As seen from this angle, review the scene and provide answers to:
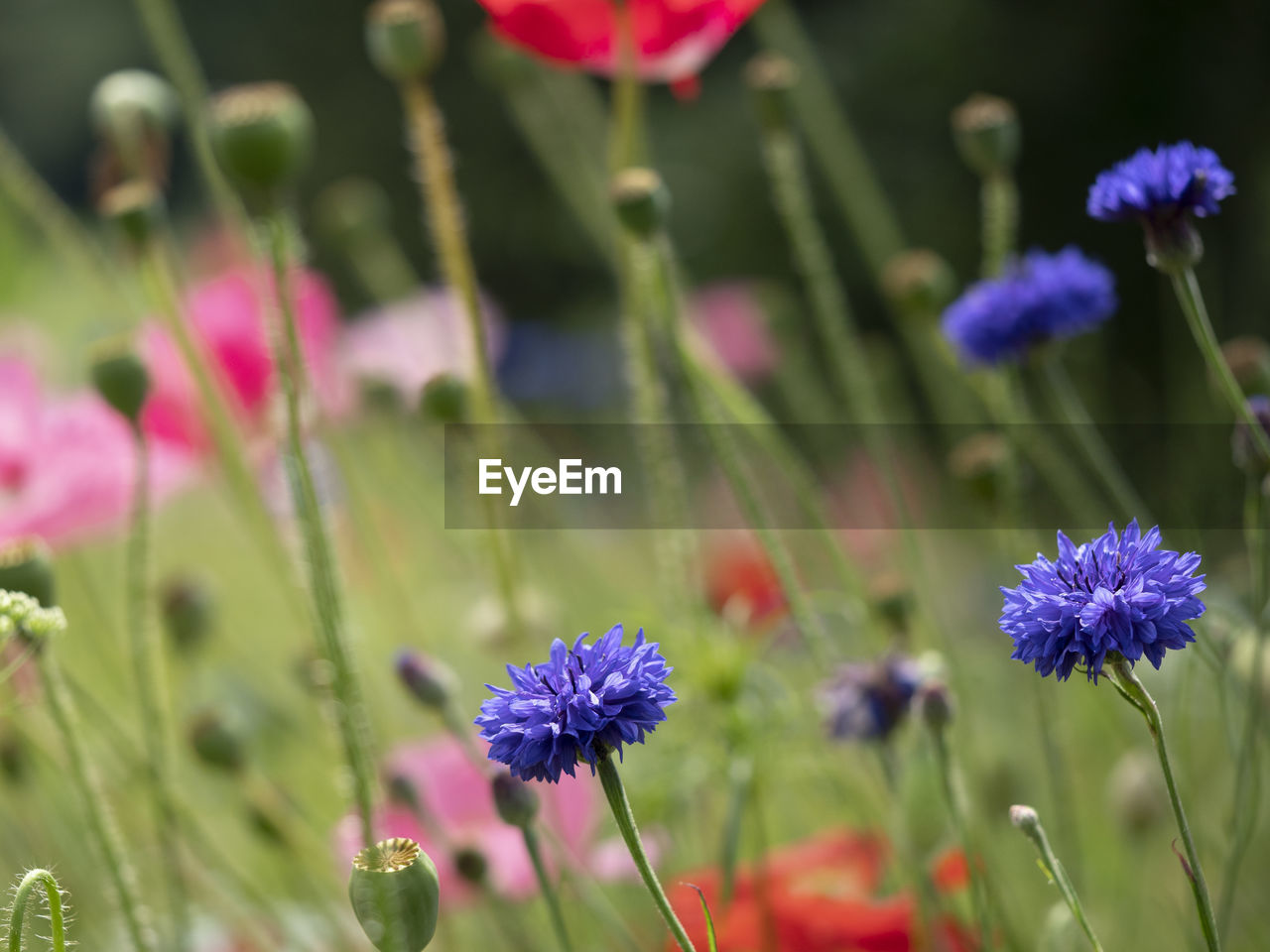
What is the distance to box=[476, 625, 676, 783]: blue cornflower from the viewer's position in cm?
23

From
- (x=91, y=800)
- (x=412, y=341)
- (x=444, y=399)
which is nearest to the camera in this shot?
(x=91, y=800)

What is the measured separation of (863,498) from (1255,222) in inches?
19.1

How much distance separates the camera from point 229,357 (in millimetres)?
668

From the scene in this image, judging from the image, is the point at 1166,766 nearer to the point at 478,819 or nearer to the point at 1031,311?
the point at 1031,311

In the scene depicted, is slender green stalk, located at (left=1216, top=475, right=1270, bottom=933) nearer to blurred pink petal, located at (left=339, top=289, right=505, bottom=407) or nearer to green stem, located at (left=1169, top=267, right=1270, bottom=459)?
green stem, located at (left=1169, top=267, right=1270, bottom=459)

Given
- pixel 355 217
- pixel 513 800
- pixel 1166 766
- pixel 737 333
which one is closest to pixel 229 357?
pixel 355 217

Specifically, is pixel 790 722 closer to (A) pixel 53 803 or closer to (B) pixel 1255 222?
(A) pixel 53 803

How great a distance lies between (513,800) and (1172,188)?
0.21 meters

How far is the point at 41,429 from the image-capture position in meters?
0.55

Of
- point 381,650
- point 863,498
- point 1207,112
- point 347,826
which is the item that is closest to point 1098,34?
point 1207,112

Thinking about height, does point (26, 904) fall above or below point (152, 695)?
below

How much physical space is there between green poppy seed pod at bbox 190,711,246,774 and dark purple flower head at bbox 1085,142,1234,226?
299 mm

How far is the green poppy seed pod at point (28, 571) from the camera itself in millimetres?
336

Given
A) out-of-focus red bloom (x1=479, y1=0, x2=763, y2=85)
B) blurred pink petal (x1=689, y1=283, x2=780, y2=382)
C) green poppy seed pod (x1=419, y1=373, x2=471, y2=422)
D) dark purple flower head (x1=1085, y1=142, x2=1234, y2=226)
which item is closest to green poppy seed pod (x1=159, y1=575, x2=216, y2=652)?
green poppy seed pod (x1=419, y1=373, x2=471, y2=422)
